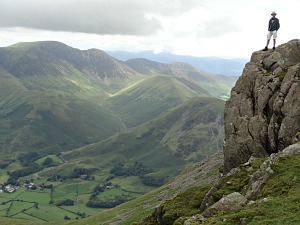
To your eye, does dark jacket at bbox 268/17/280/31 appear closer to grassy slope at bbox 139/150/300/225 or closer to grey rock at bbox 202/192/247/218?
grassy slope at bbox 139/150/300/225

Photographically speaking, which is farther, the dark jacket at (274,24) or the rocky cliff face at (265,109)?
the dark jacket at (274,24)

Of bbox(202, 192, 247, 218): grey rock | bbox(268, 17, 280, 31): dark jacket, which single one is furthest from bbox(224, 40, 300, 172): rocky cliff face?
bbox(202, 192, 247, 218): grey rock

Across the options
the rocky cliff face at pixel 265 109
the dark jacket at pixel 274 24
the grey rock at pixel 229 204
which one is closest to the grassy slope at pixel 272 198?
the grey rock at pixel 229 204

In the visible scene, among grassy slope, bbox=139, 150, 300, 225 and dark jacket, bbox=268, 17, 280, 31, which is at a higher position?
dark jacket, bbox=268, 17, 280, 31

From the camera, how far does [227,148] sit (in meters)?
65.4

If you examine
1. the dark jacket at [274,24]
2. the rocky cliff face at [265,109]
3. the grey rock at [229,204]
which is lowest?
the grey rock at [229,204]

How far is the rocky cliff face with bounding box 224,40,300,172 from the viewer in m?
57.6

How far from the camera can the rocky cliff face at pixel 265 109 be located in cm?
5762

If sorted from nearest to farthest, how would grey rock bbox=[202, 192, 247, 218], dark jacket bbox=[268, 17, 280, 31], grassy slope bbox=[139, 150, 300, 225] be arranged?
grassy slope bbox=[139, 150, 300, 225] < grey rock bbox=[202, 192, 247, 218] < dark jacket bbox=[268, 17, 280, 31]

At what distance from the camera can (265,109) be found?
206 ft

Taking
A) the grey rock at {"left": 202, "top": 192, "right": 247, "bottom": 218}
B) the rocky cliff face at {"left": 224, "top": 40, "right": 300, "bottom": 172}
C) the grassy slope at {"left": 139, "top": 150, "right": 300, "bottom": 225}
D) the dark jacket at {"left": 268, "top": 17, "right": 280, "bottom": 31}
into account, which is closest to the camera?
the grassy slope at {"left": 139, "top": 150, "right": 300, "bottom": 225}

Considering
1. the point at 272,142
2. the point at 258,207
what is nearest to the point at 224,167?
the point at 272,142

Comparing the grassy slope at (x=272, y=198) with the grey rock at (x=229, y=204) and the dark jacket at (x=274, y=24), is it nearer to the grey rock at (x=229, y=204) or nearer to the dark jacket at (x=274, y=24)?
the grey rock at (x=229, y=204)

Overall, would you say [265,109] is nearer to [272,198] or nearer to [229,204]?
[229,204]
